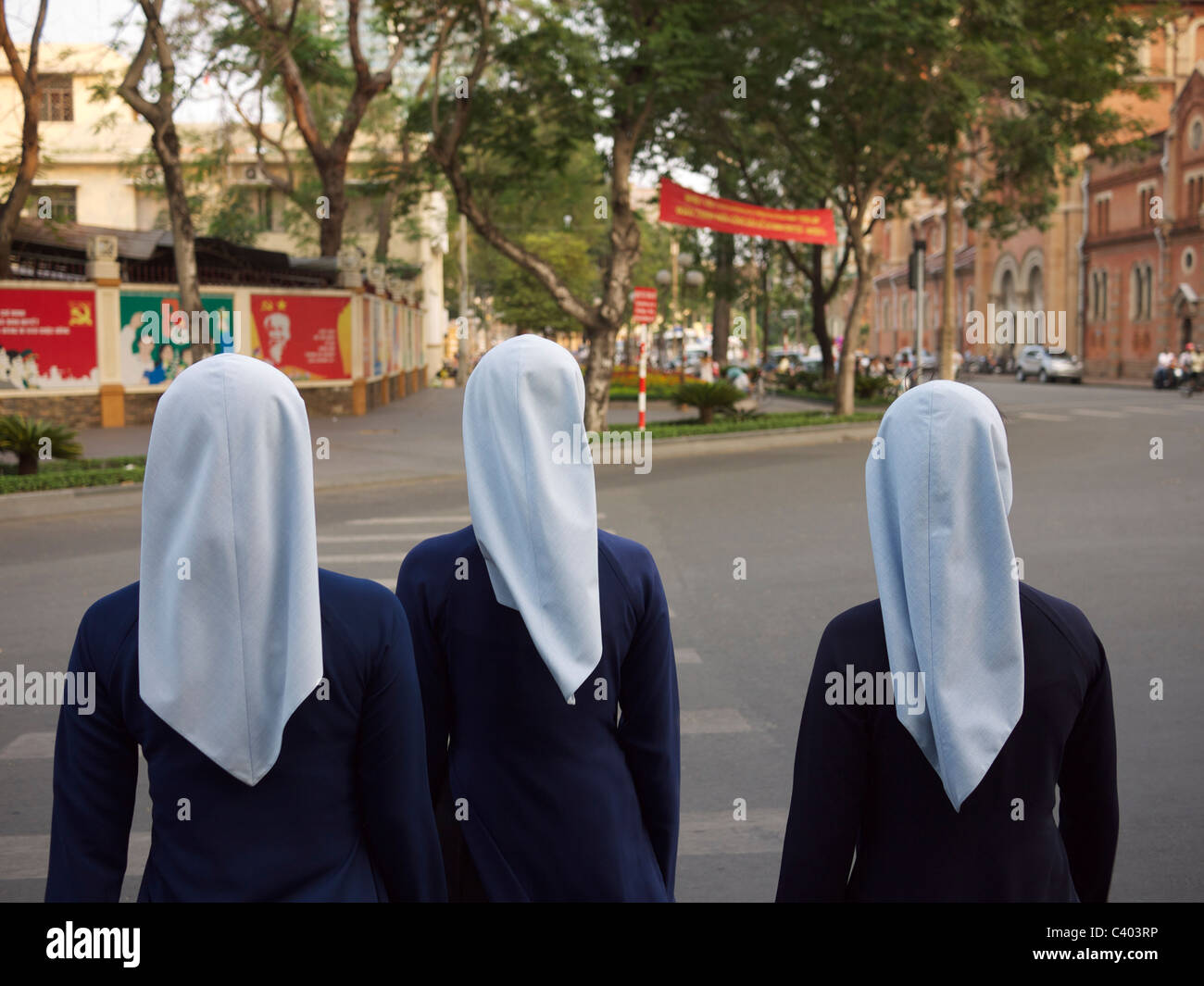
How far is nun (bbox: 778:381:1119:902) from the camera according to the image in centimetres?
229

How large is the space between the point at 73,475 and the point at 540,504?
1419 cm

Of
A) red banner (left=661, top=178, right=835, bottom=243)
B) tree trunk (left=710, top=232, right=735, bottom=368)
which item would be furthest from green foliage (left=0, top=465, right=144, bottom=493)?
tree trunk (left=710, top=232, right=735, bottom=368)

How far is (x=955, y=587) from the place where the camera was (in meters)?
2.28

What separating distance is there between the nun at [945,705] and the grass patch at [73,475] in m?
13.8

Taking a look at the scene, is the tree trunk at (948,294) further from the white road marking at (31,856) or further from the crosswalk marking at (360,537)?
the white road marking at (31,856)

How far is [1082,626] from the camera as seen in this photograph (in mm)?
2465

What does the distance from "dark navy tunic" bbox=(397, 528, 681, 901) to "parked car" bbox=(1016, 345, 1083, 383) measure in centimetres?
5722

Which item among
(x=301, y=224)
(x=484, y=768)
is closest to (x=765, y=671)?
(x=484, y=768)

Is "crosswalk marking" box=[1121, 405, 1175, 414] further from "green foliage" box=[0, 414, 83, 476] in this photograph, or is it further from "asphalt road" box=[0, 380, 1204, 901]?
"green foliage" box=[0, 414, 83, 476]

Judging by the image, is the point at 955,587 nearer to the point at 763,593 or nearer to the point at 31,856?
the point at 31,856

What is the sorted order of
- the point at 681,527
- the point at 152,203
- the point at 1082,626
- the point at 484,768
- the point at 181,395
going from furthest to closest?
the point at 152,203, the point at 681,527, the point at 484,768, the point at 1082,626, the point at 181,395

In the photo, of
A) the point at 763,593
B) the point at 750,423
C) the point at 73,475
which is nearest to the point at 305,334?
the point at 750,423

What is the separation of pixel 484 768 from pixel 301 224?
158 ft
